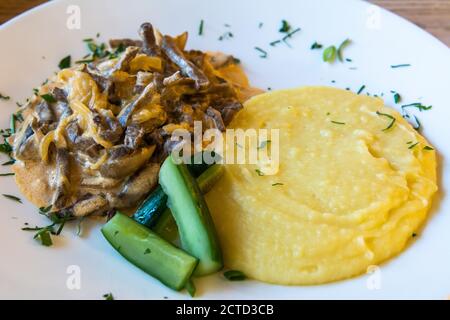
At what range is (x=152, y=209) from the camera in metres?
4.29

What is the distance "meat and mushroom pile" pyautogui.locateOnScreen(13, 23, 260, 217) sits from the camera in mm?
4516

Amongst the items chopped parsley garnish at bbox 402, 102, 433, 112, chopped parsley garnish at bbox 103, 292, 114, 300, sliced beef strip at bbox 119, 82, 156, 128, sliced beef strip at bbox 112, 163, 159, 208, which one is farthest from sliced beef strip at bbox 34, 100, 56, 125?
chopped parsley garnish at bbox 402, 102, 433, 112

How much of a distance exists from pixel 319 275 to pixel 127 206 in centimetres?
170

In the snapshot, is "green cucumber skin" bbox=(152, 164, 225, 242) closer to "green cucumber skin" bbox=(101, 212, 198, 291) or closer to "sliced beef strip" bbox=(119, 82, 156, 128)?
"green cucumber skin" bbox=(101, 212, 198, 291)

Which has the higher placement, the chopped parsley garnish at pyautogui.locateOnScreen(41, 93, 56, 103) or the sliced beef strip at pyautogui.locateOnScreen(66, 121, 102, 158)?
the chopped parsley garnish at pyautogui.locateOnScreen(41, 93, 56, 103)

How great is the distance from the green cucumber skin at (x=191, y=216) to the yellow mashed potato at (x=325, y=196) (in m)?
0.21

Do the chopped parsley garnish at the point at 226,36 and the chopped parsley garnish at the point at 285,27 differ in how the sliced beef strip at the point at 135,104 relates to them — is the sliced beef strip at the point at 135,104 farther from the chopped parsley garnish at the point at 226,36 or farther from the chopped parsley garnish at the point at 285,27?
the chopped parsley garnish at the point at 285,27

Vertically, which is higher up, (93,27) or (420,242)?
(93,27)

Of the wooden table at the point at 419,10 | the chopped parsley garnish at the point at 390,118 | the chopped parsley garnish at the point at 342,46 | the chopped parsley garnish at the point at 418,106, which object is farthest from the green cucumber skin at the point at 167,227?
the wooden table at the point at 419,10

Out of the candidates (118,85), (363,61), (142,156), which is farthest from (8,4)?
(363,61)

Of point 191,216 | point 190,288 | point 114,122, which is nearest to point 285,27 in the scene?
point 114,122

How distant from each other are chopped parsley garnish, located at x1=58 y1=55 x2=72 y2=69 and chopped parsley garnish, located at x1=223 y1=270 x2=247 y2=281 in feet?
10.0

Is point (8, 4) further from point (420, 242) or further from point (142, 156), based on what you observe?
point (420, 242)
